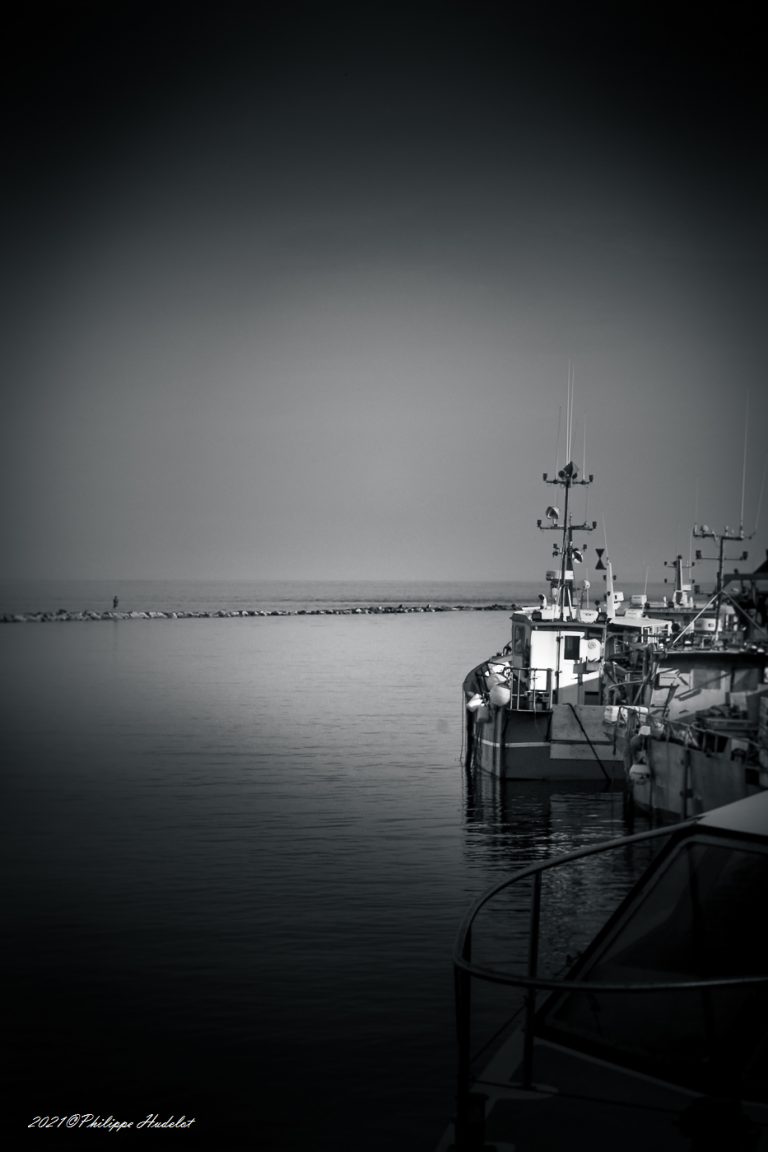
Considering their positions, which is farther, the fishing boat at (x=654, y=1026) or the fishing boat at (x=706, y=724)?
the fishing boat at (x=706, y=724)

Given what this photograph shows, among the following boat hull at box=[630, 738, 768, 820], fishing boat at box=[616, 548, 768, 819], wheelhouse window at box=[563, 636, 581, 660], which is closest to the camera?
boat hull at box=[630, 738, 768, 820]

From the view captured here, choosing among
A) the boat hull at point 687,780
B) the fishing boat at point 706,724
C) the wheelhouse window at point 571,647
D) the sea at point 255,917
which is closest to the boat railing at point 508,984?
the sea at point 255,917

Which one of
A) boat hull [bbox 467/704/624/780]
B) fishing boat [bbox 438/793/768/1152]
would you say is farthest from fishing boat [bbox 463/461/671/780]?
fishing boat [bbox 438/793/768/1152]

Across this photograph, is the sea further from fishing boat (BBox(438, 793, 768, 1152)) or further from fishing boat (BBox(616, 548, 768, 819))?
fishing boat (BBox(438, 793, 768, 1152))

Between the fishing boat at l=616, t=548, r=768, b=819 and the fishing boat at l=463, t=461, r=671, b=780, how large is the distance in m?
2.82

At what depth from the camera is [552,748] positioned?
39.5 meters

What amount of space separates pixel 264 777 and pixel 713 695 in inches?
670

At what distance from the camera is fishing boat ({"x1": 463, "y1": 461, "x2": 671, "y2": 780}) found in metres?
39.3

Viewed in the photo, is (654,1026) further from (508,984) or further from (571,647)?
(571,647)

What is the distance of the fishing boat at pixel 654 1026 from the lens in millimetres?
6895

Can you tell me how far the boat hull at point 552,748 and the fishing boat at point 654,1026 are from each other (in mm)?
30554

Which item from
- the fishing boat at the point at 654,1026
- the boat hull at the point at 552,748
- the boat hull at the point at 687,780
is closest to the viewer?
the fishing boat at the point at 654,1026

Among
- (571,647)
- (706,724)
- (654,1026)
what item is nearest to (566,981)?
(654,1026)

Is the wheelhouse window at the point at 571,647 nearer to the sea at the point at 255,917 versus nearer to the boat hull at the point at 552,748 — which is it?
the boat hull at the point at 552,748
